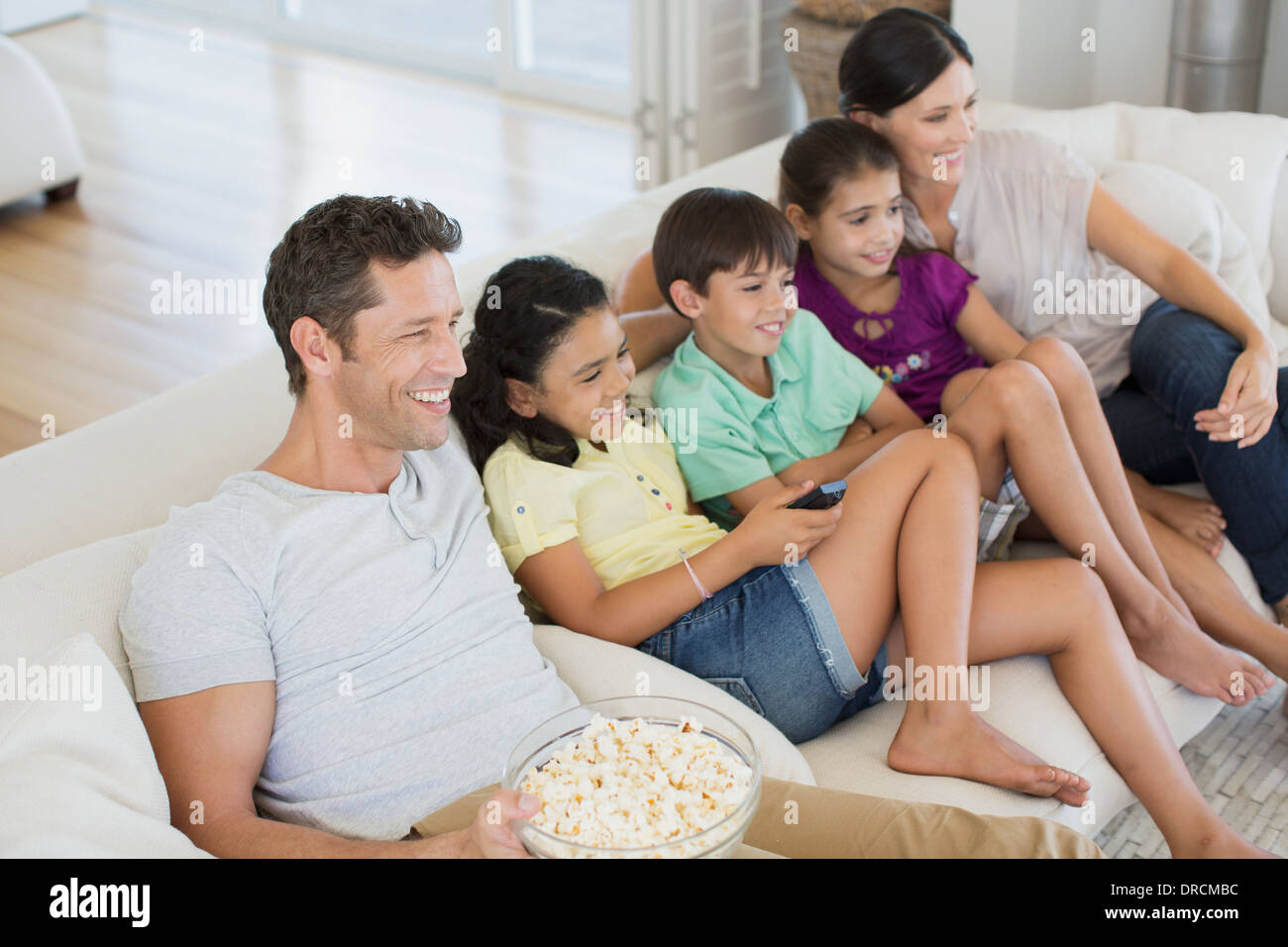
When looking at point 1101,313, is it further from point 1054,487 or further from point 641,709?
point 641,709

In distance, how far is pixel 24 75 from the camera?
170 inches

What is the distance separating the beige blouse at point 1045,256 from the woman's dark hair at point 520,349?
81cm

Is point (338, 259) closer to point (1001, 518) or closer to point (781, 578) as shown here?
Result: point (781, 578)

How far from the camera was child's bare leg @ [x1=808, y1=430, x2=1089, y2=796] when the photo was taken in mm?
1604

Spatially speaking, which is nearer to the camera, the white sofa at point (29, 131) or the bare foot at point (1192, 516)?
the bare foot at point (1192, 516)

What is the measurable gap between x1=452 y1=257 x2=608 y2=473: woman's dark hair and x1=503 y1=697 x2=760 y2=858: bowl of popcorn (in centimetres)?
50

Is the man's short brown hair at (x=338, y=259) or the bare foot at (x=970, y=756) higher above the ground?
the man's short brown hair at (x=338, y=259)

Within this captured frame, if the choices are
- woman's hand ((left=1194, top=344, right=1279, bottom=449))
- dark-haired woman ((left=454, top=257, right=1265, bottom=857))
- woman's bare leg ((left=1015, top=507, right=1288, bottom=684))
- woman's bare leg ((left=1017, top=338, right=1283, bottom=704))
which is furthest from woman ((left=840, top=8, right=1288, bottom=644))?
dark-haired woman ((left=454, top=257, right=1265, bottom=857))

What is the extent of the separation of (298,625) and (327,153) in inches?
152

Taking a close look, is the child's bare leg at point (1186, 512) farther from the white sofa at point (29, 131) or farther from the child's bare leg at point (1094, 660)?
the white sofa at point (29, 131)

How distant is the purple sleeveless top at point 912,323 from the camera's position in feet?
7.22

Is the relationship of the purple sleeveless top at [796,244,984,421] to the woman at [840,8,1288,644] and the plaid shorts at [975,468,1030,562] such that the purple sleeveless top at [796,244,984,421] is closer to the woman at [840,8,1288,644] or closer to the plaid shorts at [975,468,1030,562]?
the woman at [840,8,1288,644]

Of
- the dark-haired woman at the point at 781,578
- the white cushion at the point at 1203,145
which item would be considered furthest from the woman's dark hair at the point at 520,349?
the white cushion at the point at 1203,145
